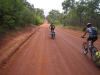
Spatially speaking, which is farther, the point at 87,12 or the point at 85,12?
the point at 85,12

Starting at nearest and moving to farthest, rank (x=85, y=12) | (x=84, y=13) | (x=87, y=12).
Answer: (x=87, y=12), (x=85, y=12), (x=84, y=13)

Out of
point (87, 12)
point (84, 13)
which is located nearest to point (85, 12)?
point (84, 13)

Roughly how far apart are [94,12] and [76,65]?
2703 centimetres

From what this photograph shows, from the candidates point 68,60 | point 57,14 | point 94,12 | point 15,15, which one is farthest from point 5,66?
point 57,14

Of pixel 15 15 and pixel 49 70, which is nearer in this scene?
pixel 49 70

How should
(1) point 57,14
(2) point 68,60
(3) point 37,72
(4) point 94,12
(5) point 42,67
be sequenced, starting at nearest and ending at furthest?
(3) point 37,72 < (5) point 42,67 < (2) point 68,60 < (4) point 94,12 < (1) point 57,14

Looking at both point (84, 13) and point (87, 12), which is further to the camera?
A: point (84, 13)

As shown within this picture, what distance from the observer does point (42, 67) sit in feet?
21.2

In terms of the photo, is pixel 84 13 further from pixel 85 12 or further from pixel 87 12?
pixel 87 12

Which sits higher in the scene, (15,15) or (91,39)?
(15,15)

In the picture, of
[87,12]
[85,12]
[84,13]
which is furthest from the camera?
[84,13]

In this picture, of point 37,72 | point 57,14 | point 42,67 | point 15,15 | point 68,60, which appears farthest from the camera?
point 57,14

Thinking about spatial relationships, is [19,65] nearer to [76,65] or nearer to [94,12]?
[76,65]

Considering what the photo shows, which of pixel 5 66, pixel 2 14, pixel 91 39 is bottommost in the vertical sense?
pixel 5 66
